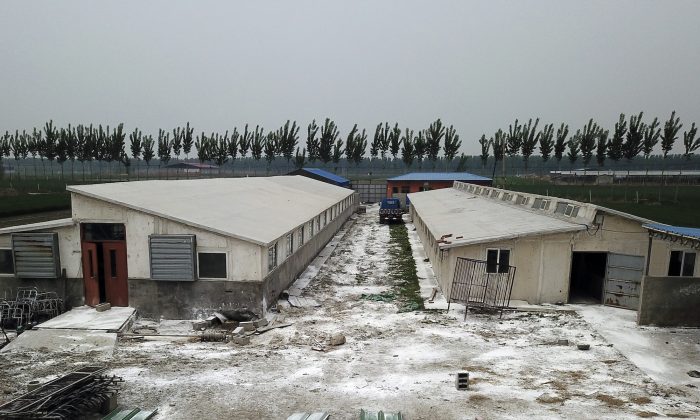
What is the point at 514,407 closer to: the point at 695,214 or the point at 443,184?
the point at 695,214

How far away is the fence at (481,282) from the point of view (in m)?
17.6

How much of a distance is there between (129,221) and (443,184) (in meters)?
49.4

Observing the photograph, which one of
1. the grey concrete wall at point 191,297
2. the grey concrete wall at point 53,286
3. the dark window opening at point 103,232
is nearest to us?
the grey concrete wall at point 191,297

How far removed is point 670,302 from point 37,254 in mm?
23256

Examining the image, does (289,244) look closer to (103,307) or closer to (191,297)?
(191,297)

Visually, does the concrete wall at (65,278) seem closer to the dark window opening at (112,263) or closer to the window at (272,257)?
the dark window opening at (112,263)

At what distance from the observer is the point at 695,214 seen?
37.6m

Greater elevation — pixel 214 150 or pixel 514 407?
pixel 214 150

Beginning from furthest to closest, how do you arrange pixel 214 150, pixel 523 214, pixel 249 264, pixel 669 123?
pixel 214 150 → pixel 669 123 → pixel 523 214 → pixel 249 264

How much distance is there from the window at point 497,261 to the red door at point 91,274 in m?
15.5

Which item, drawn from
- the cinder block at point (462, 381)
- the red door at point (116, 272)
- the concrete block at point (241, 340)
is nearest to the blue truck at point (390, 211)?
the red door at point (116, 272)

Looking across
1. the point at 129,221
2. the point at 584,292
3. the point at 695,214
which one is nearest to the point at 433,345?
the point at 584,292

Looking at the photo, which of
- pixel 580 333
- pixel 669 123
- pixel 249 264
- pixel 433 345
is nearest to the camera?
pixel 433 345

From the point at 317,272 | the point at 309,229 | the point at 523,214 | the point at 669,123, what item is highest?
the point at 669,123
